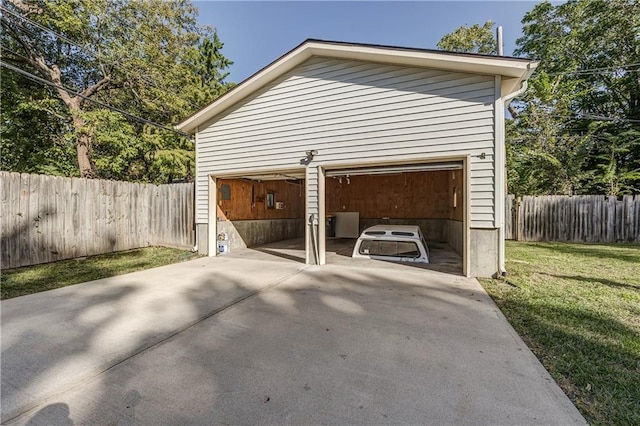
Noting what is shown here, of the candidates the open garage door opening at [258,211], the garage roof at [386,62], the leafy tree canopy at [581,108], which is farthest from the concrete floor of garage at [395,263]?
the leafy tree canopy at [581,108]

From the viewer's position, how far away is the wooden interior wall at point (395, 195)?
10.5 m

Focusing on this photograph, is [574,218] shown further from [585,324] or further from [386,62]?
[386,62]

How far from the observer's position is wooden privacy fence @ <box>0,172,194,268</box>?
5.37 metres

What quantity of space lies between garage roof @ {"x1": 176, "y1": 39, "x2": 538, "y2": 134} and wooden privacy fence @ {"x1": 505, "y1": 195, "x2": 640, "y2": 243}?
643cm

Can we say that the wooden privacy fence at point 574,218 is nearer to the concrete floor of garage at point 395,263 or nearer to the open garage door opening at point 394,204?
the open garage door opening at point 394,204

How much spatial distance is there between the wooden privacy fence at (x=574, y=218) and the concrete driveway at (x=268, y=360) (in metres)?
7.74

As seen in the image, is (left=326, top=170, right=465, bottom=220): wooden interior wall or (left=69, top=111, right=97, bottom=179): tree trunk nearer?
(left=69, top=111, right=97, bottom=179): tree trunk

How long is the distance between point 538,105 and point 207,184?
47.5 ft

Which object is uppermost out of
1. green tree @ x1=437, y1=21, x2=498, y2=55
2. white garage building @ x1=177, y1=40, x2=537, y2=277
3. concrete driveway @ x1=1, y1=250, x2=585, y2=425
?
green tree @ x1=437, y1=21, x2=498, y2=55

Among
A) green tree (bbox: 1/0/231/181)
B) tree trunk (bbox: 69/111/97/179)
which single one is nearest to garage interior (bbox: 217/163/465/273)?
green tree (bbox: 1/0/231/181)

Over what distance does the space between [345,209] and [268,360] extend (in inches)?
399

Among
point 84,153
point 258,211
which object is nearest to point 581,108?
point 258,211

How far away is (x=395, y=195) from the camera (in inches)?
447

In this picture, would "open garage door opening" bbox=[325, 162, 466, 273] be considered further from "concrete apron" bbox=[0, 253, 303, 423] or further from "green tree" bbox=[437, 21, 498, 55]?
"green tree" bbox=[437, 21, 498, 55]
